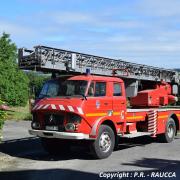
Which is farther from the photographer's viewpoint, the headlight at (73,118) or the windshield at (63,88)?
the windshield at (63,88)

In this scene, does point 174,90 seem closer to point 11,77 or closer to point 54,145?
point 54,145

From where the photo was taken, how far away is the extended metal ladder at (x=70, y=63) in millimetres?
13719

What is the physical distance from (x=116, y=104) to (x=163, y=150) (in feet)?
7.30

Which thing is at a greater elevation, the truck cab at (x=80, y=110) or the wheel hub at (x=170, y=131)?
the truck cab at (x=80, y=110)

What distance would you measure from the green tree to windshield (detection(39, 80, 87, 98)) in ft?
91.1

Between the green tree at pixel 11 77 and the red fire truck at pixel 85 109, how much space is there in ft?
86.8

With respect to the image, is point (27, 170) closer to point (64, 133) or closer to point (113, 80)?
Result: point (64, 133)

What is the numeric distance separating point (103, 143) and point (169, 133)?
4.44m

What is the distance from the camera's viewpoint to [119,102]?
45.0 ft

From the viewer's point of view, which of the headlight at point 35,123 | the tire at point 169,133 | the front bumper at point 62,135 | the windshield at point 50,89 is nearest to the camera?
the front bumper at point 62,135

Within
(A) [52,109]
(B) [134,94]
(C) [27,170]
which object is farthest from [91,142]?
(B) [134,94]

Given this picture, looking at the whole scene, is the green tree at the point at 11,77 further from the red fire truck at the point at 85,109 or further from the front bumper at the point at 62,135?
the front bumper at the point at 62,135

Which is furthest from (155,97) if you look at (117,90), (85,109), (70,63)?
(85,109)

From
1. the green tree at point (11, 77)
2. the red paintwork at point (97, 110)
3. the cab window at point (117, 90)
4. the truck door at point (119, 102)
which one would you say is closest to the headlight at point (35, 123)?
the red paintwork at point (97, 110)
